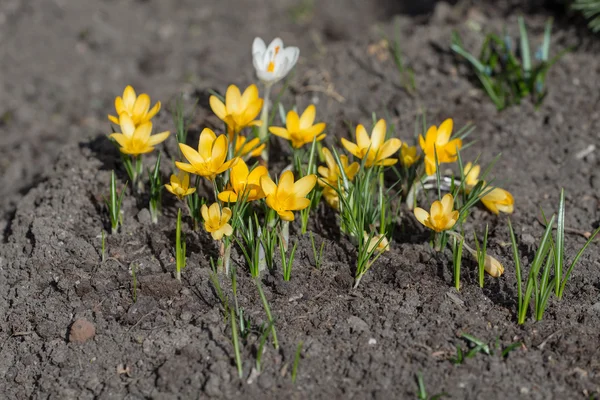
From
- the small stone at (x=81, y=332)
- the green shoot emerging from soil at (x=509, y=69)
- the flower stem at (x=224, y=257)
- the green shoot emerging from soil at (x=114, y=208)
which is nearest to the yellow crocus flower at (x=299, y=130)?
the flower stem at (x=224, y=257)

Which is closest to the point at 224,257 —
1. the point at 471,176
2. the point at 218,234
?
the point at 218,234

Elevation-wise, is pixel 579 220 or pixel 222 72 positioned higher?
pixel 222 72

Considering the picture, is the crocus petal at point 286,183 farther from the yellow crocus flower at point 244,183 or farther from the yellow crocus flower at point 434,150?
the yellow crocus flower at point 434,150

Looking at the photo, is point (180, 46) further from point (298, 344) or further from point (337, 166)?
point (298, 344)

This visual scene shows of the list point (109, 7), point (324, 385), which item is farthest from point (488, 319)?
point (109, 7)

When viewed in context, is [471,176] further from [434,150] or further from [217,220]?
[217,220]
